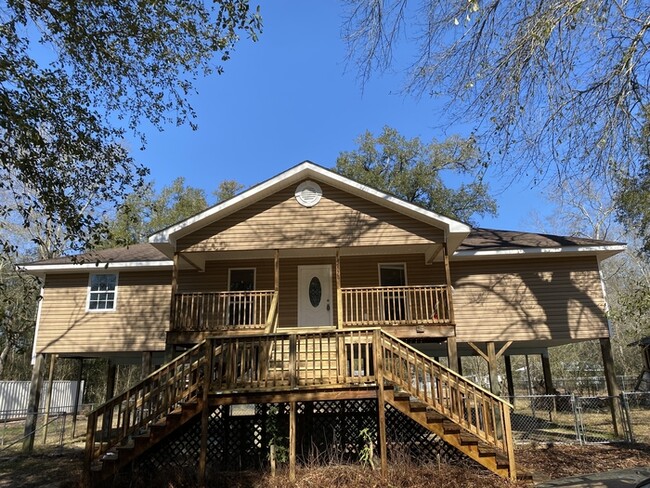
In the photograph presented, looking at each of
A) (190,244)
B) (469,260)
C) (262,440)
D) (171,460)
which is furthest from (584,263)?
(171,460)

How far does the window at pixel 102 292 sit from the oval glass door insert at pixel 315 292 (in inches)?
241

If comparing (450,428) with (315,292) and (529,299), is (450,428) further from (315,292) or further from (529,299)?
(529,299)

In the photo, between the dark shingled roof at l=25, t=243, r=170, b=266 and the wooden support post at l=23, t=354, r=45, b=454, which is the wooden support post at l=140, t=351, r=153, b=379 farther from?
the wooden support post at l=23, t=354, r=45, b=454

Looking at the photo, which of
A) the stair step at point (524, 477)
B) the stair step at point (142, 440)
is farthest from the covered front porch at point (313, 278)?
the stair step at point (524, 477)

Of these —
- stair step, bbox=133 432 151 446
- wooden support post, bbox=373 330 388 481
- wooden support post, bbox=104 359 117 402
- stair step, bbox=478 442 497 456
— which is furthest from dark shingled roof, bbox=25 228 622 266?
stair step, bbox=478 442 497 456

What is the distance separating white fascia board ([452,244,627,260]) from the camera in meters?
13.6

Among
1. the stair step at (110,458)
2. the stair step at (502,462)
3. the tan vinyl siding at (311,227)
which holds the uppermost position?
the tan vinyl siding at (311,227)

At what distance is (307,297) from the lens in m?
14.4

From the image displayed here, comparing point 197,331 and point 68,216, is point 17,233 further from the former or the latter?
point 68,216

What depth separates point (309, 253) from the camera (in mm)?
13602

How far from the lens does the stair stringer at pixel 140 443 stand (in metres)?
8.67

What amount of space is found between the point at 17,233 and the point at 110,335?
1879cm

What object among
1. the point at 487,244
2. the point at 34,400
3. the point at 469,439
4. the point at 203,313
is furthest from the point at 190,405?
the point at 487,244

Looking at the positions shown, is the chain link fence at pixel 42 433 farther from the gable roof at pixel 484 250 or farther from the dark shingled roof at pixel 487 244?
the dark shingled roof at pixel 487 244
